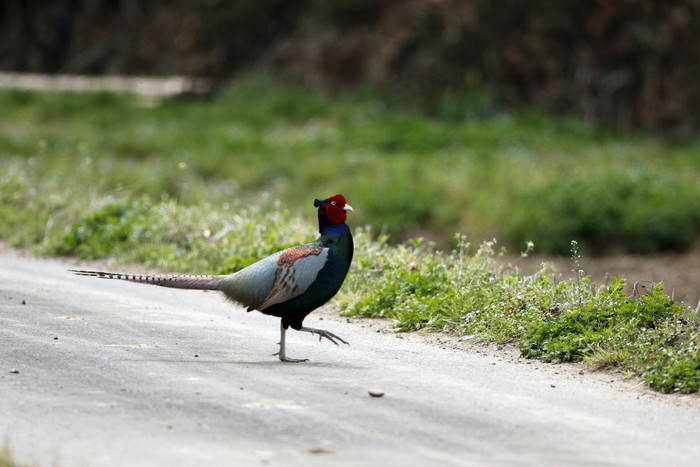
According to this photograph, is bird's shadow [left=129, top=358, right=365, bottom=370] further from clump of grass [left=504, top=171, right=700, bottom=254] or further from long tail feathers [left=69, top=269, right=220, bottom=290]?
clump of grass [left=504, top=171, right=700, bottom=254]

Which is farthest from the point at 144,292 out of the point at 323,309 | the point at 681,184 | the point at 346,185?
the point at 681,184

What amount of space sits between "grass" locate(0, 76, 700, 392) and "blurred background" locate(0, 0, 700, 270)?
0.07m

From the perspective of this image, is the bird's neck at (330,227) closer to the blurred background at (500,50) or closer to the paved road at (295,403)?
the paved road at (295,403)

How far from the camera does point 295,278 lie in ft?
26.4

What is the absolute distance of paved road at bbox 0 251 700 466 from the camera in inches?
240

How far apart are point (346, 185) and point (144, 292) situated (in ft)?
28.8

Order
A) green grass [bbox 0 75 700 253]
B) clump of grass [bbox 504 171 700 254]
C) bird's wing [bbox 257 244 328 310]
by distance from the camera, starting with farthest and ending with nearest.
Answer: green grass [bbox 0 75 700 253] → clump of grass [bbox 504 171 700 254] → bird's wing [bbox 257 244 328 310]

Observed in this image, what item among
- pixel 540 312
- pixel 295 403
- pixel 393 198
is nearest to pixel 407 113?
pixel 393 198

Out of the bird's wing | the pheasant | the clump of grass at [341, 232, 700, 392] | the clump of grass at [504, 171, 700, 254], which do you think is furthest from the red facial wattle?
the clump of grass at [504, 171, 700, 254]

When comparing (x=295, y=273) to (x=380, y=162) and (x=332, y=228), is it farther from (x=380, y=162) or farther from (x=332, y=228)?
(x=380, y=162)

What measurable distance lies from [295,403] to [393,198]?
1226 centimetres

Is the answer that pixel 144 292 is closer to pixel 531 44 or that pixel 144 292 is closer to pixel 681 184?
pixel 681 184

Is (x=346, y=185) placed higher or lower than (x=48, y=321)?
higher

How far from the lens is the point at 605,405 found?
7.39 metres
